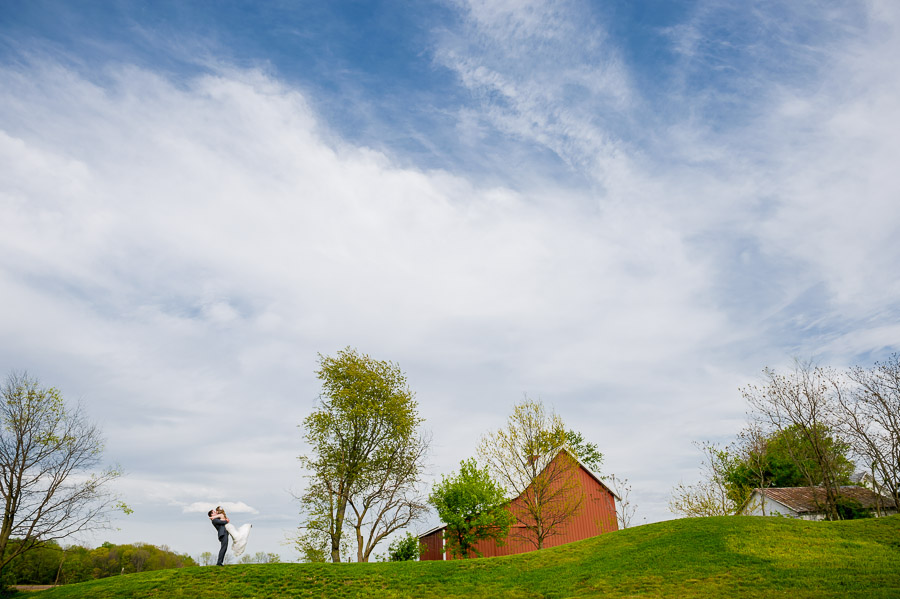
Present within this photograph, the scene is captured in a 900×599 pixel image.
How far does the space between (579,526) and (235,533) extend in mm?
25898

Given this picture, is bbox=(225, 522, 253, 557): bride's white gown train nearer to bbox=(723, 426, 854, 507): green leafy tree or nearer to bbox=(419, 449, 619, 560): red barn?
bbox=(419, 449, 619, 560): red barn

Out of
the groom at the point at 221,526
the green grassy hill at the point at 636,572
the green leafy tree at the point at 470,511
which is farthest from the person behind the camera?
the green leafy tree at the point at 470,511

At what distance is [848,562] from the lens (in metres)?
16.9

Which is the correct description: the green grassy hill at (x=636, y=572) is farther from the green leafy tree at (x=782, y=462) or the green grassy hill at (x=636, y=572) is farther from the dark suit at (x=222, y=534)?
the green leafy tree at (x=782, y=462)

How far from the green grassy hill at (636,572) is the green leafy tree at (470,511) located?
35.3 ft

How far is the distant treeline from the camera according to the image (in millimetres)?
55862

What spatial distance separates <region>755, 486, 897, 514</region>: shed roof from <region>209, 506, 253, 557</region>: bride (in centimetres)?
3918

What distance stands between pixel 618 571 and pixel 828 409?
24233mm

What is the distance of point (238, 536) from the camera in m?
20.4

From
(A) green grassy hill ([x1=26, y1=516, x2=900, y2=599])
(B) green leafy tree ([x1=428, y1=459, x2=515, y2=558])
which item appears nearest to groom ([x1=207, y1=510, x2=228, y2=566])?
(A) green grassy hill ([x1=26, y1=516, x2=900, y2=599])

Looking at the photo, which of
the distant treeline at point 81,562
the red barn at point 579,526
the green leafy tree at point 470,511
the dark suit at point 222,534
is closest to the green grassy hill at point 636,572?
the dark suit at point 222,534

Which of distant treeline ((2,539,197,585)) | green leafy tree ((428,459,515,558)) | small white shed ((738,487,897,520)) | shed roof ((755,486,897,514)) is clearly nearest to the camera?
green leafy tree ((428,459,515,558))

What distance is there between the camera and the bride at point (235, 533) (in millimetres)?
20266

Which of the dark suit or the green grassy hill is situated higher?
the dark suit
